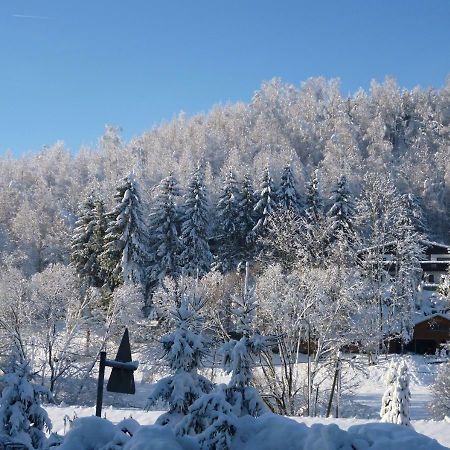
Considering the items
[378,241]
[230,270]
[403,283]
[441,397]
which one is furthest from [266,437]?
[230,270]

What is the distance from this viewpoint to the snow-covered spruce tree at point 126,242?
37094 millimetres

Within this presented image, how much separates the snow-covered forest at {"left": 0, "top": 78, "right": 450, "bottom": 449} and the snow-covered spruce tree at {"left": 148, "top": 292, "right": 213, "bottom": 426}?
2 centimetres

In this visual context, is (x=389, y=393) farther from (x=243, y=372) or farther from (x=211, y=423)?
(x=211, y=423)

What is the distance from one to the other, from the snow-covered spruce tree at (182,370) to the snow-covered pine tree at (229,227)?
36.1 m

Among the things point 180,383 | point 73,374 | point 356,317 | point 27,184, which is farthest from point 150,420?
point 27,184

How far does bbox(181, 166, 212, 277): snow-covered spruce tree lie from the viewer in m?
41.8

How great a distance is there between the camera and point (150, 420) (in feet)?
38.3

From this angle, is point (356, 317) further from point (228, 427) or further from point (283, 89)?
point (283, 89)

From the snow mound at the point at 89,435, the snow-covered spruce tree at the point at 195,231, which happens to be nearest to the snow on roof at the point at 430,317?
the snow-covered spruce tree at the point at 195,231

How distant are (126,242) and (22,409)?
3173cm

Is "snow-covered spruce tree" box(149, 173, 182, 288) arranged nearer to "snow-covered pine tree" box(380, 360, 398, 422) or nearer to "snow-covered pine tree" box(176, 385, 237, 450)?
"snow-covered pine tree" box(380, 360, 398, 422)

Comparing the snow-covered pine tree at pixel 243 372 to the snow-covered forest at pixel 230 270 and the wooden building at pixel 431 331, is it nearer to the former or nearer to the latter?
the snow-covered forest at pixel 230 270

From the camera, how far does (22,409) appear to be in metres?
6.04

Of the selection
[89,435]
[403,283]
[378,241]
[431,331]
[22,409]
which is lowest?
[431,331]
